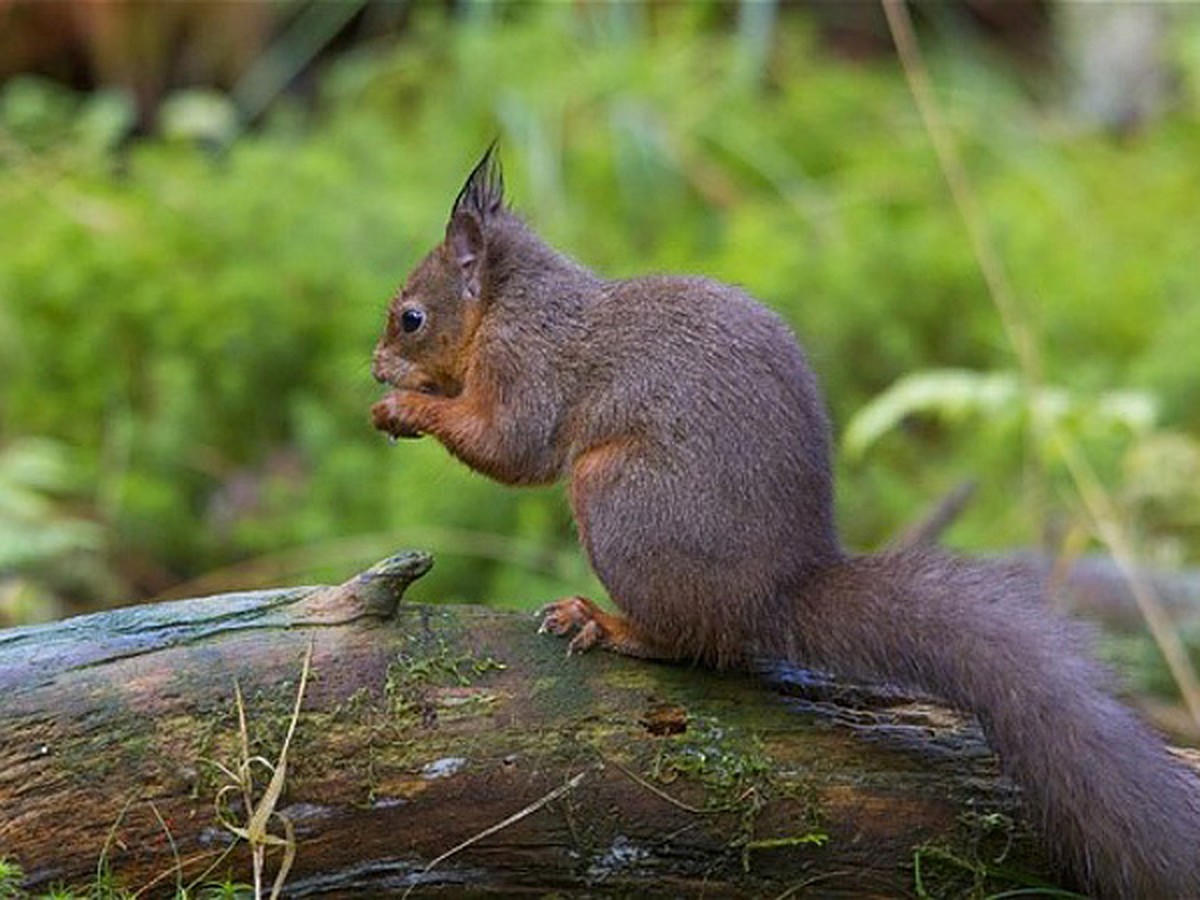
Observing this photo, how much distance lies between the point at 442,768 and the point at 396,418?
0.87m

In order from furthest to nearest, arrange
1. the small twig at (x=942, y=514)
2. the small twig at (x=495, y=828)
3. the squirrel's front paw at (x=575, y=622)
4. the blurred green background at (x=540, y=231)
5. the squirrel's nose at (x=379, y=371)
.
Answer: the blurred green background at (x=540, y=231)
the small twig at (x=942, y=514)
the squirrel's nose at (x=379, y=371)
the squirrel's front paw at (x=575, y=622)
the small twig at (x=495, y=828)

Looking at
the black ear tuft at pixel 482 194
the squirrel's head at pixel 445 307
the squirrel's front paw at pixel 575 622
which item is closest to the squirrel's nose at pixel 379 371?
the squirrel's head at pixel 445 307

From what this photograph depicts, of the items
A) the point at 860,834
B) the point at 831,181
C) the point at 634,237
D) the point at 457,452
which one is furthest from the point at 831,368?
the point at 860,834

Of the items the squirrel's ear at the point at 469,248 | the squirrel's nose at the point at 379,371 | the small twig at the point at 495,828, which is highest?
the squirrel's ear at the point at 469,248

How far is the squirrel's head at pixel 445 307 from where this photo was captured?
3.73 m

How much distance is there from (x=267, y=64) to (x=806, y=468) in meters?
7.88

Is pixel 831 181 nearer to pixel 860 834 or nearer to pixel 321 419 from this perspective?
pixel 321 419

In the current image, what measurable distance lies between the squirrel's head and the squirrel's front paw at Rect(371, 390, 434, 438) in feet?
0.58

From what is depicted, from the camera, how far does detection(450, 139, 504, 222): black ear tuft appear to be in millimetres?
3691

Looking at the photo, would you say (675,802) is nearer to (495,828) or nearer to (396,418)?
(495,828)

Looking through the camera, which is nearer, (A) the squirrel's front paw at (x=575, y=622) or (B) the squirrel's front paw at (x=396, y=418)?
(A) the squirrel's front paw at (x=575, y=622)

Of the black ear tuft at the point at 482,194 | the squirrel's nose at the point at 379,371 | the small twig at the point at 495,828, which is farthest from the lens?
the squirrel's nose at the point at 379,371

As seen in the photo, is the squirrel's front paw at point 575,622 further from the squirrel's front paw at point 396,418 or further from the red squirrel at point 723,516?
the squirrel's front paw at point 396,418

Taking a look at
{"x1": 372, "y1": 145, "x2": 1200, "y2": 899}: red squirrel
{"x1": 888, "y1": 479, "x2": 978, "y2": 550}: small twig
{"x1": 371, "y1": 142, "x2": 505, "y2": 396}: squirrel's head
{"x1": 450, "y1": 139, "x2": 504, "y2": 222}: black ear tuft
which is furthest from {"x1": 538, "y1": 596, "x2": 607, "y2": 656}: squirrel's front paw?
{"x1": 888, "y1": 479, "x2": 978, "y2": 550}: small twig
